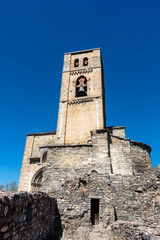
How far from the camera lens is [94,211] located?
7.25 m

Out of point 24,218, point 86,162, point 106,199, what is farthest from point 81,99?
point 24,218

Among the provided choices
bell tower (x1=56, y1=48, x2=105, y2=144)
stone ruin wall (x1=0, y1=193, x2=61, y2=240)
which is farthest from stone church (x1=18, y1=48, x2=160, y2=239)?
stone ruin wall (x1=0, y1=193, x2=61, y2=240)

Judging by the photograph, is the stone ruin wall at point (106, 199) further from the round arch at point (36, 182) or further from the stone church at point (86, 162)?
the round arch at point (36, 182)

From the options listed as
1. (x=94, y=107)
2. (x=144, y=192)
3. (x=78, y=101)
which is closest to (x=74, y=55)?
(x=78, y=101)

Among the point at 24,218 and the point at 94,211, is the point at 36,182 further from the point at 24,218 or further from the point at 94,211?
the point at 24,218

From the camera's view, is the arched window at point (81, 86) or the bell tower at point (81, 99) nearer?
the bell tower at point (81, 99)

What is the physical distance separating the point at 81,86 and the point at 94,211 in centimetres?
1245

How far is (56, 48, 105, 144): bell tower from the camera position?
1443 centimetres

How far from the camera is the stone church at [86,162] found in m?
6.72

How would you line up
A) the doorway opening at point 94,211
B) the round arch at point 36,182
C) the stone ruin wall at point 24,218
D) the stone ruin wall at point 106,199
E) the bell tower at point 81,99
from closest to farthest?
the stone ruin wall at point 24,218
the stone ruin wall at point 106,199
the doorway opening at point 94,211
the round arch at point 36,182
the bell tower at point 81,99

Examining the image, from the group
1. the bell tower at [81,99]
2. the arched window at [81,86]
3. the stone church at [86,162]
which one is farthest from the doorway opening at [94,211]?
the arched window at [81,86]

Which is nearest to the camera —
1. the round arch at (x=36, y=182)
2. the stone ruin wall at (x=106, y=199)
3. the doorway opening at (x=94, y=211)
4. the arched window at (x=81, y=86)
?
the stone ruin wall at (x=106, y=199)

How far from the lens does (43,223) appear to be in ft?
16.1

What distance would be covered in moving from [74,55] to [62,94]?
6550 millimetres
